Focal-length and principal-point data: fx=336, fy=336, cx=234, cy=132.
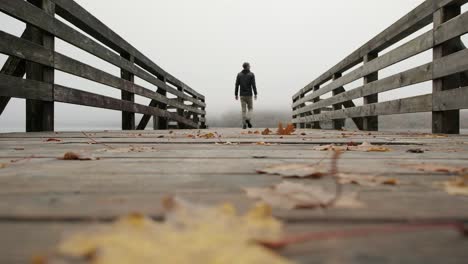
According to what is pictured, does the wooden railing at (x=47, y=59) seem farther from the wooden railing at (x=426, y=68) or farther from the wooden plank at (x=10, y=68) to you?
the wooden railing at (x=426, y=68)

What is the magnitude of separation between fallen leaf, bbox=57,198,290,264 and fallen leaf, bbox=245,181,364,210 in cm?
13

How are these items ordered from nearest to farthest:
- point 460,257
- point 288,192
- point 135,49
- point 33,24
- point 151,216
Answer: point 460,257, point 151,216, point 288,192, point 33,24, point 135,49

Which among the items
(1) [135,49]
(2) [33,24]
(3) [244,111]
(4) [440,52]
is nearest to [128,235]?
(2) [33,24]

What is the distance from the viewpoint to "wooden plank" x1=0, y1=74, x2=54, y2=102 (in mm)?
2933

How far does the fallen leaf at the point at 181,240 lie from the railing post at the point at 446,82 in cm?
364

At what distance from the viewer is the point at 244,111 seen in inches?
336

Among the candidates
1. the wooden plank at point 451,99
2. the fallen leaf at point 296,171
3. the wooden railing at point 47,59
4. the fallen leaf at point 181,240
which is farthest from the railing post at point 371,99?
the fallen leaf at point 181,240

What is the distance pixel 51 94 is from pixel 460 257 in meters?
3.92

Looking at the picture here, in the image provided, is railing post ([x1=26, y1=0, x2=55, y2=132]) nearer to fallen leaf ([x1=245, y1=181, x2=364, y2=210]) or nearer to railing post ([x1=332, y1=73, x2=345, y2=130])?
fallen leaf ([x1=245, y1=181, x2=364, y2=210])

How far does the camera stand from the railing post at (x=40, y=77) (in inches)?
136

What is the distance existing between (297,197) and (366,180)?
0.30 meters

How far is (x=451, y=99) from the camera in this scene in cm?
325

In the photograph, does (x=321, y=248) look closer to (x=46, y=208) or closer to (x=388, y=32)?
(x=46, y=208)

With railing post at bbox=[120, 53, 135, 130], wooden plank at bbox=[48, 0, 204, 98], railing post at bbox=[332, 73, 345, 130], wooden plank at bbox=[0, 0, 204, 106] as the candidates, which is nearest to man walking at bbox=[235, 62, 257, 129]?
railing post at bbox=[332, 73, 345, 130]
